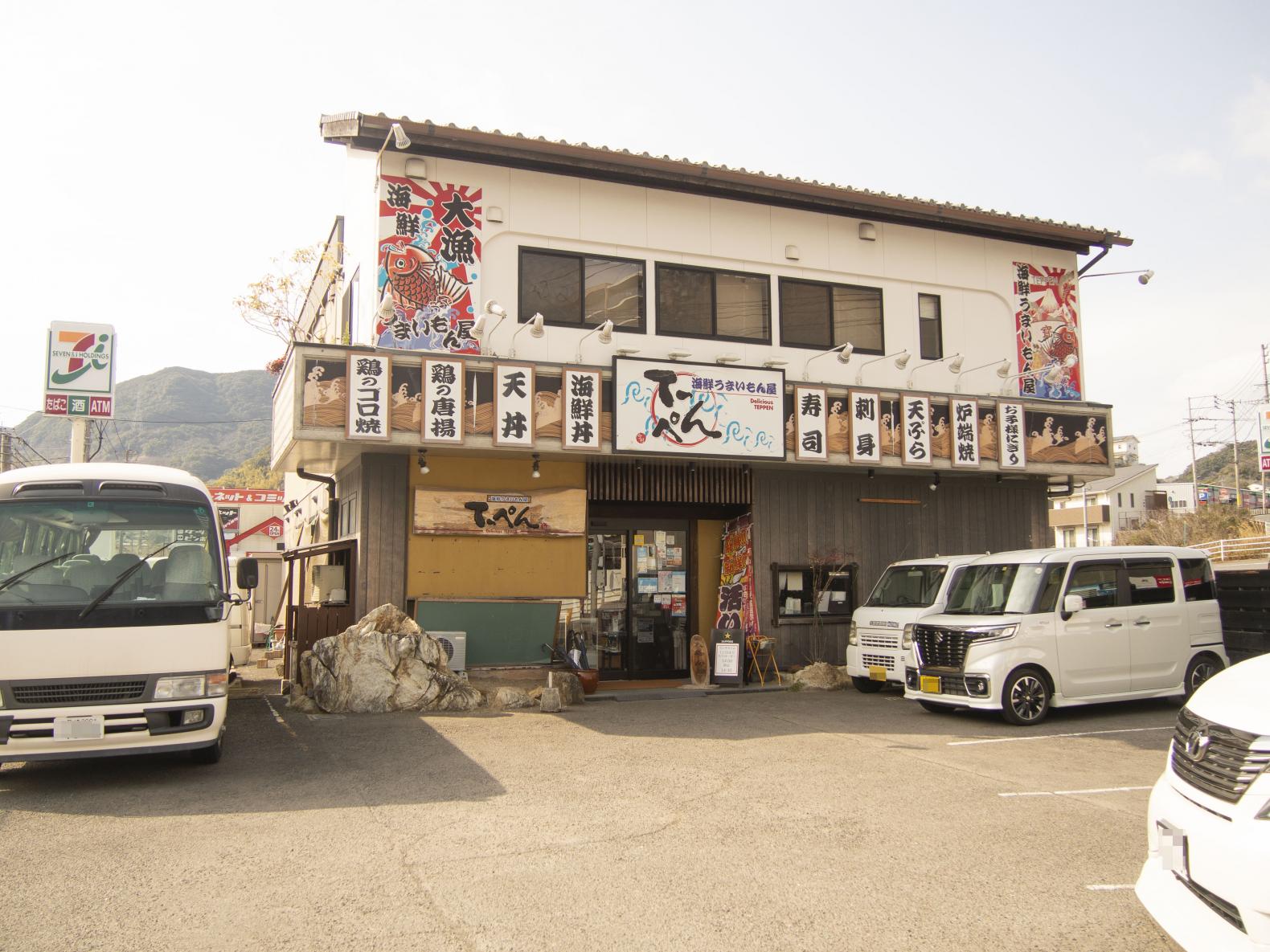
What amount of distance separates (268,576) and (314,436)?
18705 mm

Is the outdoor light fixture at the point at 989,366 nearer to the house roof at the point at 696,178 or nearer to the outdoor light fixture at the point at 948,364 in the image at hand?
the outdoor light fixture at the point at 948,364

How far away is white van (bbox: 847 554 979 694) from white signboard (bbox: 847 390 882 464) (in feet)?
5.34

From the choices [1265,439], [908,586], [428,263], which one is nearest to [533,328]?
[428,263]

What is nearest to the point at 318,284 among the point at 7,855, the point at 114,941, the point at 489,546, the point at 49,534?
the point at 489,546

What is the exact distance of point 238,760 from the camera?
Result: 8.30 m

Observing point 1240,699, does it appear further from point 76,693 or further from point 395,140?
point 395,140

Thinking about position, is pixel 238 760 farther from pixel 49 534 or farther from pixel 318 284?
pixel 318 284

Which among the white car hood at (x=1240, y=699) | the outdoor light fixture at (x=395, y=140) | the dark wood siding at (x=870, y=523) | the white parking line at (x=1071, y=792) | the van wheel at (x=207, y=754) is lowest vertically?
the white parking line at (x=1071, y=792)

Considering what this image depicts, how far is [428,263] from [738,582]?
6654mm

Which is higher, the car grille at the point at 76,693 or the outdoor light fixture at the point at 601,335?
the outdoor light fixture at the point at 601,335

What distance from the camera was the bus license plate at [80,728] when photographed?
22.8 feet

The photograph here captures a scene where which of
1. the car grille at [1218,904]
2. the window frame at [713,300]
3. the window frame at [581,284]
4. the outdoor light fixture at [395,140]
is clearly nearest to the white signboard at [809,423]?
the window frame at [713,300]

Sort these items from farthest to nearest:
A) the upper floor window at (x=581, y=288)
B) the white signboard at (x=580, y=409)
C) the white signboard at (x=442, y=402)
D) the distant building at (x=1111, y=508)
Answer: the distant building at (x=1111, y=508)
the upper floor window at (x=581, y=288)
the white signboard at (x=580, y=409)
the white signboard at (x=442, y=402)

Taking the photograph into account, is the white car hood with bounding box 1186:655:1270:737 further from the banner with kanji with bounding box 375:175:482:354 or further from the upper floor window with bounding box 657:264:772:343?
the upper floor window with bounding box 657:264:772:343
